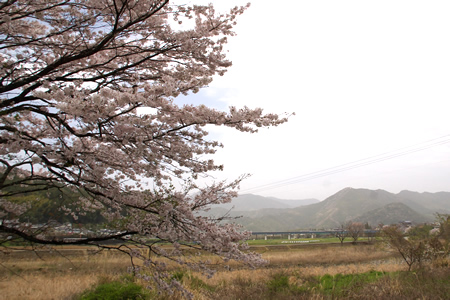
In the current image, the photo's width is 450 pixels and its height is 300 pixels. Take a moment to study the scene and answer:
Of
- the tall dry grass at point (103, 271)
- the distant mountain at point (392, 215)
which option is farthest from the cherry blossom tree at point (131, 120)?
the distant mountain at point (392, 215)

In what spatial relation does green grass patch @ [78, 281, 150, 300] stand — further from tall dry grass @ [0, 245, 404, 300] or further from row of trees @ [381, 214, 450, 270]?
row of trees @ [381, 214, 450, 270]

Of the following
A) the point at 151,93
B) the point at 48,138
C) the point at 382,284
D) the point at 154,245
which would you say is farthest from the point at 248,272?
the point at 151,93

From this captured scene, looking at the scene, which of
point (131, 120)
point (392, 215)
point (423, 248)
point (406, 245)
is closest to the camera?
point (131, 120)

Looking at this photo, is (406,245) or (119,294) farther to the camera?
(406,245)

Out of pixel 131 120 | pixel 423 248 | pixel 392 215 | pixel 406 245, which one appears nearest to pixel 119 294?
pixel 131 120

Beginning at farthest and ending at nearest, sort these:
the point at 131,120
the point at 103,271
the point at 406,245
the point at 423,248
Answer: the point at 406,245
the point at 103,271
the point at 423,248
the point at 131,120

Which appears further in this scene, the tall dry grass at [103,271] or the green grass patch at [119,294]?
the tall dry grass at [103,271]

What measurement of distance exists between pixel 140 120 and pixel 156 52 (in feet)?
4.79

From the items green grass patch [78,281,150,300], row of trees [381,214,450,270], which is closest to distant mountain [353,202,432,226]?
row of trees [381,214,450,270]

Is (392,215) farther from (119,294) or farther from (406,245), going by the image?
(119,294)

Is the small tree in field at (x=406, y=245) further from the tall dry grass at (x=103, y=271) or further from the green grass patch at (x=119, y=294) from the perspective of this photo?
the green grass patch at (x=119, y=294)

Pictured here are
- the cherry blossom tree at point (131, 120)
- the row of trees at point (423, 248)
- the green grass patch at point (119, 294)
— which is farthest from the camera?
the row of trees at point (423, 248)

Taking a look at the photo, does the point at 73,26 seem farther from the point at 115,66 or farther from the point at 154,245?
the point at 154,245

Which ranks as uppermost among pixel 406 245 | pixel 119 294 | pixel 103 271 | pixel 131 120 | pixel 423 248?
pixel 131 120
